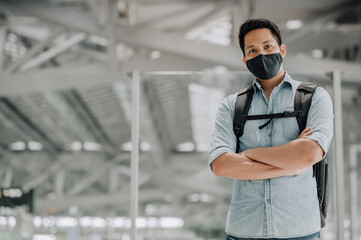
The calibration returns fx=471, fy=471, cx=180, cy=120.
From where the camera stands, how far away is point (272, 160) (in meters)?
2.36

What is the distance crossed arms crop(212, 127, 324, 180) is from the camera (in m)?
2.32

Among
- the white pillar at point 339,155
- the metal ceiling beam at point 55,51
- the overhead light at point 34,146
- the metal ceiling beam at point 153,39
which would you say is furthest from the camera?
the metal ceiling beam at point 55,51

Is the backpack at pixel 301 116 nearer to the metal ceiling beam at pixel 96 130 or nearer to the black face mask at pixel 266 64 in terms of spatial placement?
the black face mask at pixel 266 64

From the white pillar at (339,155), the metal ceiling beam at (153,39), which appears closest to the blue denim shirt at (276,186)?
the white pillar at (339,155)

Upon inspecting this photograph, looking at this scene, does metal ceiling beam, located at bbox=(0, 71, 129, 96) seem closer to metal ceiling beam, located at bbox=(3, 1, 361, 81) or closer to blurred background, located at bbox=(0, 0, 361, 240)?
blurred background, located at bbox=(0, 0, 361, 240)

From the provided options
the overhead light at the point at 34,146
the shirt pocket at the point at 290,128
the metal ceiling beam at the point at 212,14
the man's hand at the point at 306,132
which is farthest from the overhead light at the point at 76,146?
the man's hand at the point at 306,132

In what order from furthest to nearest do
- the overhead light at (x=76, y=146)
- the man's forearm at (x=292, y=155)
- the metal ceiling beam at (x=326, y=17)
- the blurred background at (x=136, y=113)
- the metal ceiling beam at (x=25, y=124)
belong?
the metal ceiling beam at (x=326, y=17), the overhead light at (x=76, y=146), the metal ceiling beam at (x=25, y=124), the blurred background at (x=136, y=113), the man's forearm at (x=292, y=155)

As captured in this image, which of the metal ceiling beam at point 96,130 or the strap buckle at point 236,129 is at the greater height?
the metal ceiling beam at point 96,130

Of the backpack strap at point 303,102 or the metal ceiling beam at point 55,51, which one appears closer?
the backpack strap at point 303,102

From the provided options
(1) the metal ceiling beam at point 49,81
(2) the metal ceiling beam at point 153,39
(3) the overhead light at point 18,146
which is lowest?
(3) the overhead light at point 18,146

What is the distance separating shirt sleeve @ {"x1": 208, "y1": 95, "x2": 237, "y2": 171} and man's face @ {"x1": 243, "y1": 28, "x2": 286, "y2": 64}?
33 centimetres

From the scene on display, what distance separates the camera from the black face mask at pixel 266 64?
2539 mm

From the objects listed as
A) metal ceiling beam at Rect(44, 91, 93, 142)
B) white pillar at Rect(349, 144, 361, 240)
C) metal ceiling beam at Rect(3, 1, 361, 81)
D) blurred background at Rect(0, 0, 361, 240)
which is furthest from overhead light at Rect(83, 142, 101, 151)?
white pillar at Rect(349, 144, 361, 240)

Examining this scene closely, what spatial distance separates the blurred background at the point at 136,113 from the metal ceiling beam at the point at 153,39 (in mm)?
24
